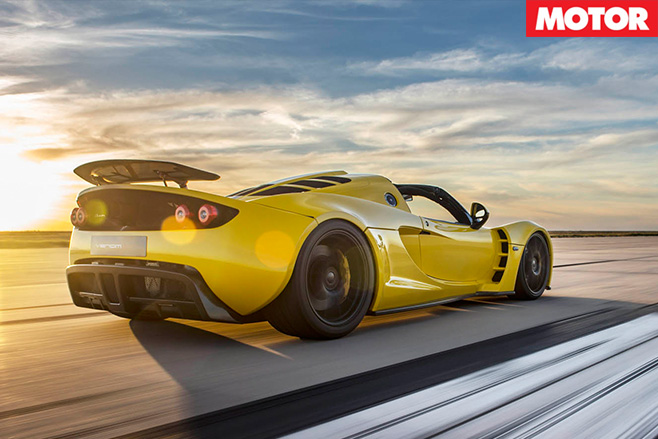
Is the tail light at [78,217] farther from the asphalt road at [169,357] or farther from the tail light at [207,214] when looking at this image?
the tail light at [207,214]

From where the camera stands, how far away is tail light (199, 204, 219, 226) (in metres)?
3.74

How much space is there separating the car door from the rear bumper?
74.9 inches

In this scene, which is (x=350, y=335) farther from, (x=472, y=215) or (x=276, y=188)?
(x=472, y=215)

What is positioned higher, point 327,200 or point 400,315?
point 327,200

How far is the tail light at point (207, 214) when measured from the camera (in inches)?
147

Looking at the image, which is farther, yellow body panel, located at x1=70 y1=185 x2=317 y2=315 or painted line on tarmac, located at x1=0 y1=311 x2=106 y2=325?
painted line on tarmac, located at x1=0 y1=311 x2=106 y2=325

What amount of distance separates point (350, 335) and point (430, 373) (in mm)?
1192

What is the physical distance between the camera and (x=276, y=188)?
486 cm

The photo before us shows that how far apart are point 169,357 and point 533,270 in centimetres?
454

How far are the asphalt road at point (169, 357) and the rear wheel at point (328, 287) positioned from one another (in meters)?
0.14

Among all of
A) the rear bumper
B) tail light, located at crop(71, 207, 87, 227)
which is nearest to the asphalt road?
the rear bumper

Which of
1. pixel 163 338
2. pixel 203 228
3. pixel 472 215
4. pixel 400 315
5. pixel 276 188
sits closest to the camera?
pixel 203 228

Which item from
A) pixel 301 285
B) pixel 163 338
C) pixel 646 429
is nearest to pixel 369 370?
pixel 301 285

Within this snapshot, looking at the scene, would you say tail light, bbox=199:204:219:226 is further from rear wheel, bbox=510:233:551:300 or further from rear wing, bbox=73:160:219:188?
rear wheel, bbox=510:233:551:300
